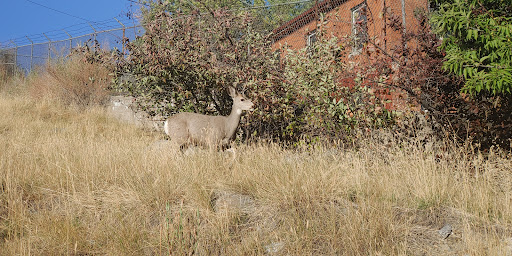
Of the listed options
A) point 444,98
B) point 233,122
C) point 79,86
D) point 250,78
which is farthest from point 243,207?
point 79,86

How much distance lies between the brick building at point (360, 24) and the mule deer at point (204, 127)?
6.09ft

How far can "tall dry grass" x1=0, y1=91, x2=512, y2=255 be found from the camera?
3277mm

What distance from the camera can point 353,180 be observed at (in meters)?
4.40

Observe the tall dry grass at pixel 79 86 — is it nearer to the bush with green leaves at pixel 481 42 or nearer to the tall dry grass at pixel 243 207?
the tall dry grass at pixel 243 207

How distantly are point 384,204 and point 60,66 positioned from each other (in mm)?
14101

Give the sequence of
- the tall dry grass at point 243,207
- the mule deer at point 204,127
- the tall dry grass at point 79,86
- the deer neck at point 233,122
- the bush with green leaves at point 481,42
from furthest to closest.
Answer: the tall dry grass at point 79,86 → the deer neck at point 233,122 → the mule deer at point 204,127 → the bush with green leaves at point 481,42 → the tall dry grass at point 243,207

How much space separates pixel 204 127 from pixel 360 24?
2826 millimetres

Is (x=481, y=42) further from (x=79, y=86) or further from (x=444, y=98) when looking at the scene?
(x=79, y=86)

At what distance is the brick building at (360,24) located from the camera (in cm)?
639

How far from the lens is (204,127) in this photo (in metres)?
6.40

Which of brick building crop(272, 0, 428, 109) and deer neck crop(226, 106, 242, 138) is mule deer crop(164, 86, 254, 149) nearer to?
deer neck crop(226, 106, 242, 138)

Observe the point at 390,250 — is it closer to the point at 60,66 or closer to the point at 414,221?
the point at 414,221

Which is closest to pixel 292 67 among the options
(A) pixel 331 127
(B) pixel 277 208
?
(A) pixel 331 127

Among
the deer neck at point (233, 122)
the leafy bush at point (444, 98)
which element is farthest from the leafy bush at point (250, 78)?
the leafy bush at point (444, 98)
